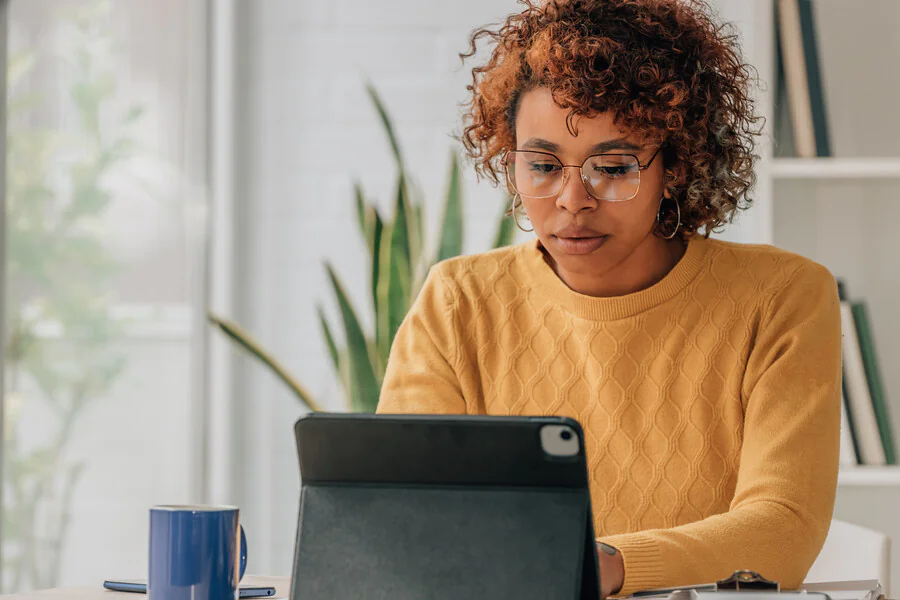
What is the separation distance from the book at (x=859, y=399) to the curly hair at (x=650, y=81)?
879 mm

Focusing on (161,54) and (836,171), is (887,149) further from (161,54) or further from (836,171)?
(161,54)

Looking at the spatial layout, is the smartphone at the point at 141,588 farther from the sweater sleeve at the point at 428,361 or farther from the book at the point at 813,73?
the book at the point at 813,73

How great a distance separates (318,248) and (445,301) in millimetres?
1393

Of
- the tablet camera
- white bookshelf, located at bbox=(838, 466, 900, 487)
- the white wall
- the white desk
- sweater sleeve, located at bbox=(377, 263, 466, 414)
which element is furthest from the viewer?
the white wall

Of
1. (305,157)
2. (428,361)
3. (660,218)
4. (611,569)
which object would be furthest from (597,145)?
(305,157)

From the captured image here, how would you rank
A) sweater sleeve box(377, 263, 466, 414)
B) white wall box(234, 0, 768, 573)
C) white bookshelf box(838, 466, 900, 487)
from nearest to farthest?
sweater sleeve box(377, 263, 466, 414), white bookshelf box(838, 466, 900, 487), white wall box(234, 0, 768, 573)

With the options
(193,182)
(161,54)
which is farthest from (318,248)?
(161,54)

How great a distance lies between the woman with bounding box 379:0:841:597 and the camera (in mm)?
1274

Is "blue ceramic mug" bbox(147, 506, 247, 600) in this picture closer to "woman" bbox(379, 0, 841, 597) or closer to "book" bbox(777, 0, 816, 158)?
"woman" bbox(379, 0, 841, 597)

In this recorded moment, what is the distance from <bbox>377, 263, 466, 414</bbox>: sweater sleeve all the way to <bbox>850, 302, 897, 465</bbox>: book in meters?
1.13

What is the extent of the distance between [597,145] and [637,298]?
25cm

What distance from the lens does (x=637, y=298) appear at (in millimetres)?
1428

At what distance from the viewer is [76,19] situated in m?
2.63

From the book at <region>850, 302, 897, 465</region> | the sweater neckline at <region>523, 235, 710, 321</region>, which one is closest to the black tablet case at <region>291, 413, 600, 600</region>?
the sweater neckline at <region>523, 235, 710, 321</region>
